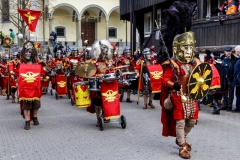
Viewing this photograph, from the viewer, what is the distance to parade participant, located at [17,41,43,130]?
8.78m

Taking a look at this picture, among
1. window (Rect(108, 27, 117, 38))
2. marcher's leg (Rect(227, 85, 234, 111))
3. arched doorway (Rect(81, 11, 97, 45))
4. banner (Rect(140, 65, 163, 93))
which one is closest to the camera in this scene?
marcher's leg (Rect(227, 85, 234, 111))

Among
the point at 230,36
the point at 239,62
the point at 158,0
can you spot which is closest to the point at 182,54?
the point at 239,62

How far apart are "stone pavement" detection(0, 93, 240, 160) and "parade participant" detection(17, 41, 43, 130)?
0.58 m

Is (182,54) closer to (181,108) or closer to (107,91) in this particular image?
(181,108)

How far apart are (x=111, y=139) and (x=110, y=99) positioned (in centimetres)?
108

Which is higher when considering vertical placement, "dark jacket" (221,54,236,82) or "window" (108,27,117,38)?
"window" (108,27,117,38)

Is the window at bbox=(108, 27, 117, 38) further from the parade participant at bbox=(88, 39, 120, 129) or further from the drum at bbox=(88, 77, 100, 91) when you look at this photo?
the drum at bbox=(88, 77, 100, 91)

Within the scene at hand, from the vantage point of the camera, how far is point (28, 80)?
880cm

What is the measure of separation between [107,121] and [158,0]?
14.8 m

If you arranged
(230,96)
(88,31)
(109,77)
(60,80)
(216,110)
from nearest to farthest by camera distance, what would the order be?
(109,77) < (216,110) < (230,96) < (60,80) < (88,31)

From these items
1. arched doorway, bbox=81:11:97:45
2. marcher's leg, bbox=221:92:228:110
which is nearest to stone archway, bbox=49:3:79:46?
arched doorway, bbox=81:11:97:45

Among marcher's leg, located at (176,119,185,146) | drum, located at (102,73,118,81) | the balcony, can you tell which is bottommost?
marcher's leg, located at (176,119,185,146)

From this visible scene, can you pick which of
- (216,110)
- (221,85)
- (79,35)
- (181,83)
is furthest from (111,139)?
(79,35)

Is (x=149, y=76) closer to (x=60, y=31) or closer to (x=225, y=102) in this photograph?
(x=225, y=102)
